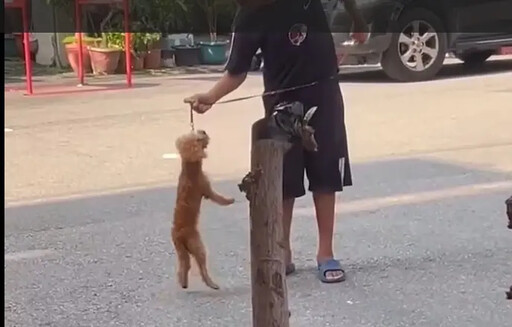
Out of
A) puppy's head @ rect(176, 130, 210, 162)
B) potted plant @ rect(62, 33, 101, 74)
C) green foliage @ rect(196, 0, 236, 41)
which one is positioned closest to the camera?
green foliage @ rect(196, 0, 236, 41)

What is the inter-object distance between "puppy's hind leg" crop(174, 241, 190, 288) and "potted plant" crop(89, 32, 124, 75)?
8.65 meters

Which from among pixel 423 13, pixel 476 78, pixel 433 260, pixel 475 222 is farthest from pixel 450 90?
pixel 433 260

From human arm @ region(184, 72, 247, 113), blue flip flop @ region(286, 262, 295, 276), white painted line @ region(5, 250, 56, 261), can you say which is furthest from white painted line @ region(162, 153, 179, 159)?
human arm @ region(184, 72, 247, 113)

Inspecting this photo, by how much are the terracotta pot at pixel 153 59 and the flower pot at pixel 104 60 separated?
18.7 inches

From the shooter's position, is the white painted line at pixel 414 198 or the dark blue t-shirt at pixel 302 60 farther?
the white painted line at pixel 414 198

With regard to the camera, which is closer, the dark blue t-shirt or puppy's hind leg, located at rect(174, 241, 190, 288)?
the dark blue t-shirt

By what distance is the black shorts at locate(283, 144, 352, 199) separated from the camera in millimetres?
4062

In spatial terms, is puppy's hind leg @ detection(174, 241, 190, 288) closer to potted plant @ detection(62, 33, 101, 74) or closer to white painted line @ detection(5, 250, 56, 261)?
white painted line @ detection(5, 250, 56, 261)

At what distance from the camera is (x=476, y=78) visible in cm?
1109

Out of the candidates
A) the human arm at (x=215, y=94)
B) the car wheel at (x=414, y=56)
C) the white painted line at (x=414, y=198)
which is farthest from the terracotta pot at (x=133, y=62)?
the human arm at (x=215, y=94)

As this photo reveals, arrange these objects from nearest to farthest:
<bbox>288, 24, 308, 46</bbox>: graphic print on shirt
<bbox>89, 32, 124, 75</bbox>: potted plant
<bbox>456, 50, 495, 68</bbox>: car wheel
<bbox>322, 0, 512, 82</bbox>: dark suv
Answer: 1. <bbox>288, 24, 308, 46</bbox>: graphic print on shirt
2. <bbox>322, 0, 512, 82</bbox>: dark suv
3. <bbox>456, 50, 495, 68</bbox>: car wheel
4. <bbox>89, 32, 124, 75</bbox>: potted plant

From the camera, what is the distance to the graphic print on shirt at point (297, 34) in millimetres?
3764

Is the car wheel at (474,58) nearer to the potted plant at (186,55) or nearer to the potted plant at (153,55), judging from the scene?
the potted plant at (186,55)

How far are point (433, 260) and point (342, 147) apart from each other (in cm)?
79
